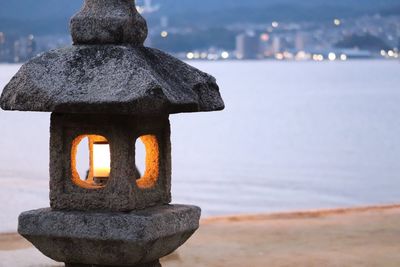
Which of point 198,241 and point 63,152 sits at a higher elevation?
point 63,152

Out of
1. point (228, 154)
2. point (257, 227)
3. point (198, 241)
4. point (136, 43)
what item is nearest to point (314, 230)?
point (257, 227)

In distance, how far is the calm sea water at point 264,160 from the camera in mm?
27406

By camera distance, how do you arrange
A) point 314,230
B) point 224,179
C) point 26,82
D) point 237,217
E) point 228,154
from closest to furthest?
point 26,82, point 314,230, point 237,217, point 224,179, point 228,154

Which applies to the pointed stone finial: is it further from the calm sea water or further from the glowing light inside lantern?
the calm sea water

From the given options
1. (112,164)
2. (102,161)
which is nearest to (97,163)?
→ (102,161)

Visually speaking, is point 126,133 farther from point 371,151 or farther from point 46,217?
point 371,151

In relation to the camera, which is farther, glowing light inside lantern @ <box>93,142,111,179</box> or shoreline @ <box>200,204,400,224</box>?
shoreline @ <box>200,204,400,224</box>

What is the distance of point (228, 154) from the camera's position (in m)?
44.9

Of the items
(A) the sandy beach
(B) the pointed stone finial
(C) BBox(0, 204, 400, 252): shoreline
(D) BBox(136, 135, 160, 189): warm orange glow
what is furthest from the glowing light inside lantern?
(C) BBox(0, 204, 400, 252): shoreline

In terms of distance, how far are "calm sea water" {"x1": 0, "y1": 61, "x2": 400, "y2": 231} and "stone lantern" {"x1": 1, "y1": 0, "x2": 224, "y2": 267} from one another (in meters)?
15.0

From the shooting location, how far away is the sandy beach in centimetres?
1224

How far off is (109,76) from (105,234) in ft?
3.12

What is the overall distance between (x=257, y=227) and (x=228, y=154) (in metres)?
29.8

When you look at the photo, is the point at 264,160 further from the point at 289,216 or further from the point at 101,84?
the point at 101,84
